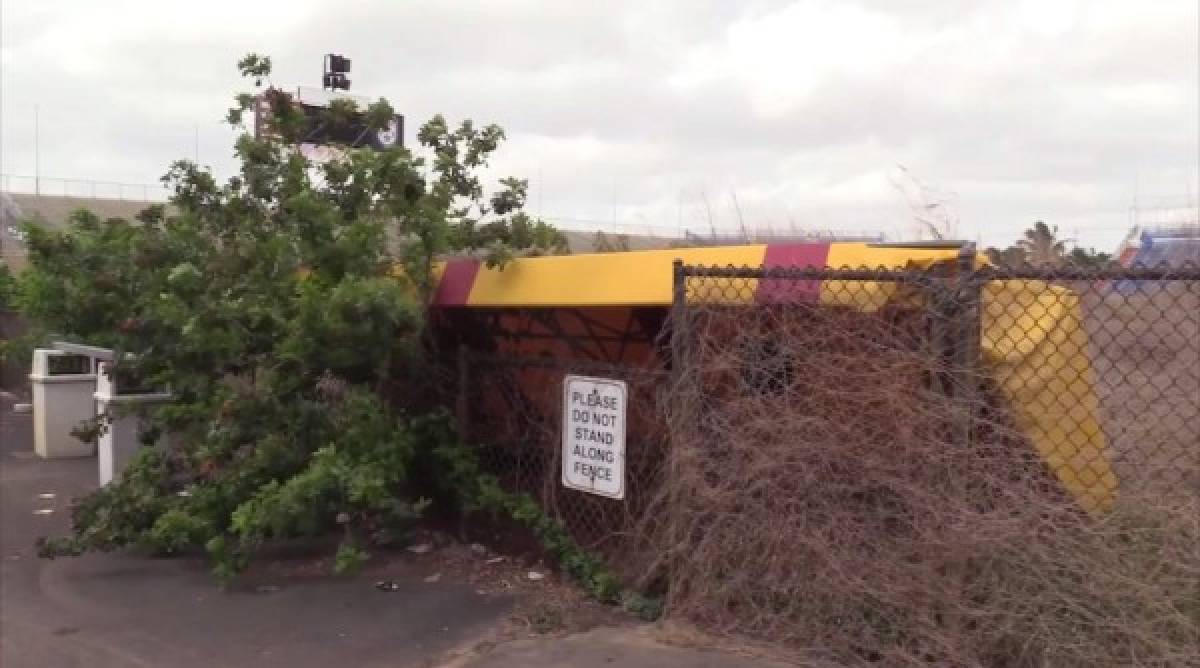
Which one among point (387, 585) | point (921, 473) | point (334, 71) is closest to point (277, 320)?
point (387, 585)

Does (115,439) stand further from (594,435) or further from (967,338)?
(967,338)

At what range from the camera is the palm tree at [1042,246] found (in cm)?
543

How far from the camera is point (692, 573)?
16.5 ft

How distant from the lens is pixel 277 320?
5.98m

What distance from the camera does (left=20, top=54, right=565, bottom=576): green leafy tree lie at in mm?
5891

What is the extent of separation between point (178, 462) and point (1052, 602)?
15.9 ft

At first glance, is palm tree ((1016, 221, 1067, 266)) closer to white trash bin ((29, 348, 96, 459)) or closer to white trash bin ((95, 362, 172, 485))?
white trash bin ((95, 362, 172, 485))

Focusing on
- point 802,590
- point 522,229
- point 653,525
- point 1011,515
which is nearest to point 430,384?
point 522,229

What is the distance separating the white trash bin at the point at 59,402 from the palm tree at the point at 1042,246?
9087 mm

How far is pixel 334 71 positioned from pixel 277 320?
35.5 feet

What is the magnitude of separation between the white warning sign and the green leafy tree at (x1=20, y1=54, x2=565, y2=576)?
961 mm

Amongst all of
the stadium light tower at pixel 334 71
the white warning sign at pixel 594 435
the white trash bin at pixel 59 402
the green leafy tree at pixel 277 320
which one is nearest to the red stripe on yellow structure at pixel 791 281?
the white warning sign at pixel 594 435

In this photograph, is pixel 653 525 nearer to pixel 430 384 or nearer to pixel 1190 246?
pixel 430 384

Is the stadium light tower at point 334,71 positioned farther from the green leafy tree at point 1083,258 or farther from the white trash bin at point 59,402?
the green leafy tree at point 1083,258
